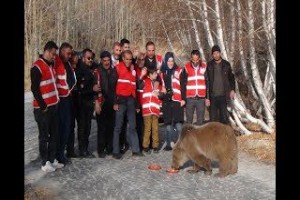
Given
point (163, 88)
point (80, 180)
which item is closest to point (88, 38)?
point (163, 88)

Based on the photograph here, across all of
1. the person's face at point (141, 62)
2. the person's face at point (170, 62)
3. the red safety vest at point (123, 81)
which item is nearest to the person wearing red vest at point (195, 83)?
the person's face at point (170, 62)

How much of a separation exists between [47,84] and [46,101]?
0.30 meters

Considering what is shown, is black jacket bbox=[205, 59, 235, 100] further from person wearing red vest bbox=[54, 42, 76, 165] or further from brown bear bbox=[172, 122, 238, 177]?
person wearing red vest bbox=[54, 42, 76, 165]

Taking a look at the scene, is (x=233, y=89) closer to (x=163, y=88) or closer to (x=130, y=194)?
(x=163, y=88)

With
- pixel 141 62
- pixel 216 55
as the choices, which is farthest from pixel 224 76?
pixel 141 62

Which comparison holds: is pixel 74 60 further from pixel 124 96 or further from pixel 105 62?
pixel 124 96

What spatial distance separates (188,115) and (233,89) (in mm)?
1182

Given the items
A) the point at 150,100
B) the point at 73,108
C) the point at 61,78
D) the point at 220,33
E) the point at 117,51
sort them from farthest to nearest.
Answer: the point at 220,33, the point at 117,51, the point at 150,100, the point at 73,108, the point at 61,78

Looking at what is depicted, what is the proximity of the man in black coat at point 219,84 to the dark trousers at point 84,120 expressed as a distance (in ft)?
8.24

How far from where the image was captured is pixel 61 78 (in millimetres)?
9086

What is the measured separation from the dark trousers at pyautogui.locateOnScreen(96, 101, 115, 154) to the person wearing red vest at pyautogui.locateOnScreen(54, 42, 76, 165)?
32.1 inches

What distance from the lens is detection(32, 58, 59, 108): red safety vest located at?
8.43m

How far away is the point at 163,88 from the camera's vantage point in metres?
10.3
